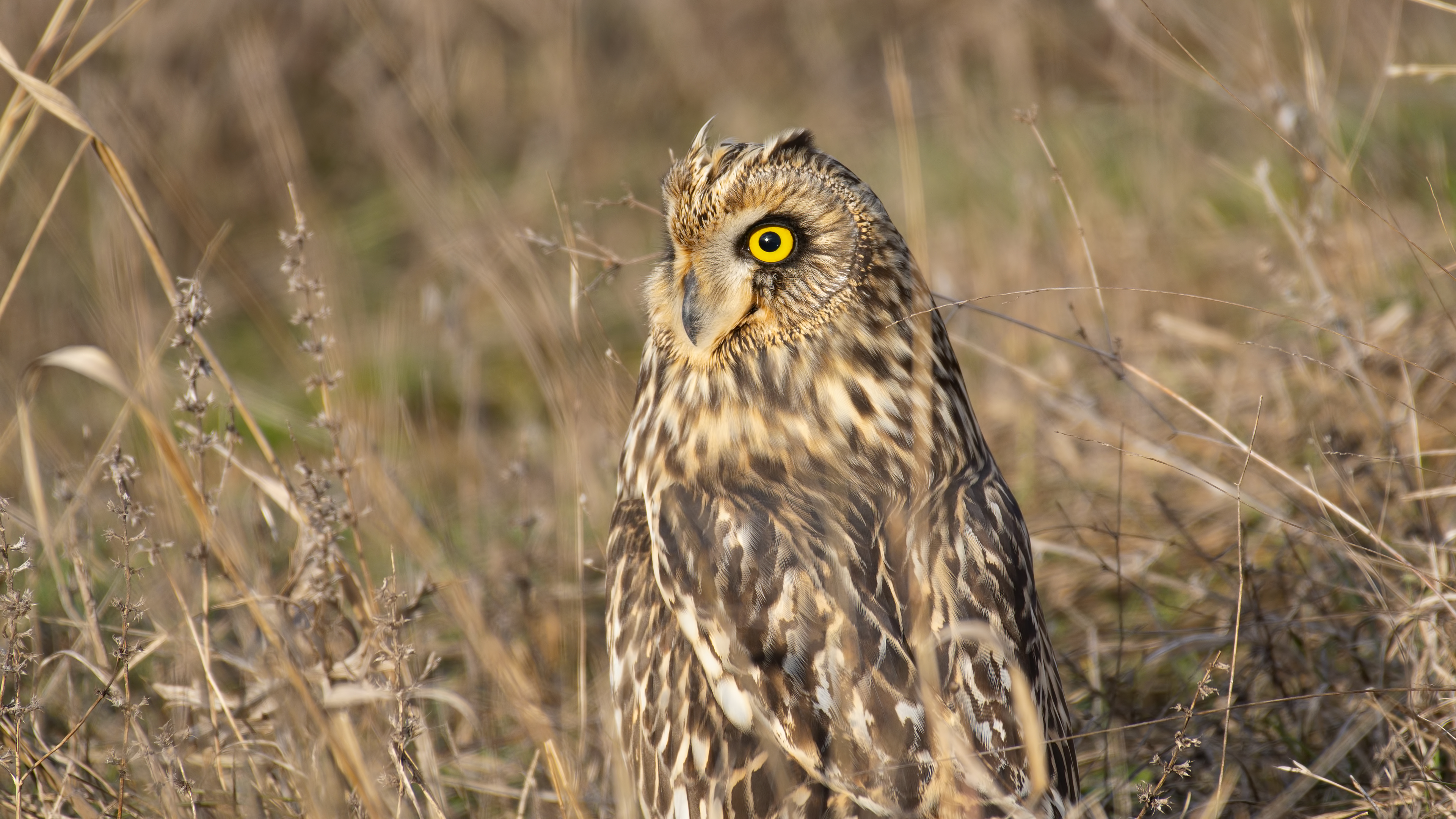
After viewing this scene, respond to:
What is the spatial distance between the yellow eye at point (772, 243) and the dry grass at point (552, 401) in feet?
1.17

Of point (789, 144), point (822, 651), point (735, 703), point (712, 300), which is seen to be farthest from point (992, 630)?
point (789, 144)

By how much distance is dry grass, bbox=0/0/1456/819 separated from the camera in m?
1.98

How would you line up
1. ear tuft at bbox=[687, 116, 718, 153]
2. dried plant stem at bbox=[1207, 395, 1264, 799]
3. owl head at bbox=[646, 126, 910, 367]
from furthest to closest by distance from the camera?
ear tuft at bbox=[687, 116, 718, 153] < owl head at bbox=[646, 126, 910, 367] < dried plant stem at bbox=[1207, 395, 1264, 799]

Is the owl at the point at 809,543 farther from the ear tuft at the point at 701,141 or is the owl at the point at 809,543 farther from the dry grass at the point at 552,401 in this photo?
the dry grass at the point at 552,401

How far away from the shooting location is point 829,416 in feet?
6.50

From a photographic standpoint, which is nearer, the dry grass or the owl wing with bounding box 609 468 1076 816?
the owl wing with bounding box 609 468 1076 816

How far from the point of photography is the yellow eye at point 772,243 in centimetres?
191

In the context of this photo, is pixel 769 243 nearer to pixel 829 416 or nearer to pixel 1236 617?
pixel 829 416

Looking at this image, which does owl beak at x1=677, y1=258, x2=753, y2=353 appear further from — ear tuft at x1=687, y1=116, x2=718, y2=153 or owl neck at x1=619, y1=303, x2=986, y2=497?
ear tuft at x1=687, y1=116, x2=718, y2=153

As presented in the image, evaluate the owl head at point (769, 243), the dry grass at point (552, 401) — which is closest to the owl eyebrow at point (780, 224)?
the owl head at point (769, 243)

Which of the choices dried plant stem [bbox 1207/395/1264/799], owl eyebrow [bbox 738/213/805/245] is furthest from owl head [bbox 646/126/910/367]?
dried plant stem [bbox 1207/395/1264/799]

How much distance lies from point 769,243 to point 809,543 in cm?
51

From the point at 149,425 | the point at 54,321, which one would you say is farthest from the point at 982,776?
the point at 54,321

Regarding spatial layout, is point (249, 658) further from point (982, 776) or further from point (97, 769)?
point (982, 776)
